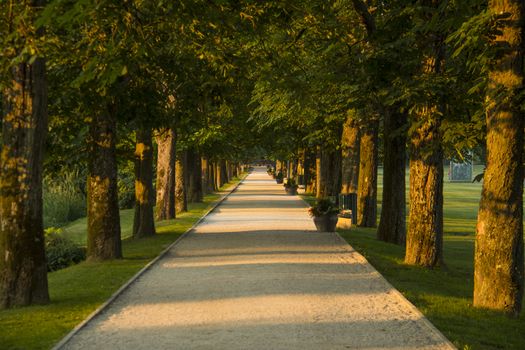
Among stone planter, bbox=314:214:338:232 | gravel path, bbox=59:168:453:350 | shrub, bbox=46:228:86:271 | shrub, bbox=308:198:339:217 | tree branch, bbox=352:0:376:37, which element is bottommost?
shrub, bbox=46:228:86:271

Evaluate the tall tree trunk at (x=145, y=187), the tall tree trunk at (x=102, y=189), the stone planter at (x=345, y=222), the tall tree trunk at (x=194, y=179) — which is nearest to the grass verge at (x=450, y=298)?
the stone planter at (x=345, y=222)

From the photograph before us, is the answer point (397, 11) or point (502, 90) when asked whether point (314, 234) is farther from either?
point (502, 90)

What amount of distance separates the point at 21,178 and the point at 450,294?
24.5 feet

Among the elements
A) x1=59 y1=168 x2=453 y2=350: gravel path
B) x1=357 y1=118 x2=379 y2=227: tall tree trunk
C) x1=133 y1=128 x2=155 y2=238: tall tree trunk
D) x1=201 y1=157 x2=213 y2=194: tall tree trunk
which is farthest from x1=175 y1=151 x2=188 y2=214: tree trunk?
x1=59 y1=168 x2=453 y2=350: gravel path

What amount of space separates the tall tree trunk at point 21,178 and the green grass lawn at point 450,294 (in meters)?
5.88

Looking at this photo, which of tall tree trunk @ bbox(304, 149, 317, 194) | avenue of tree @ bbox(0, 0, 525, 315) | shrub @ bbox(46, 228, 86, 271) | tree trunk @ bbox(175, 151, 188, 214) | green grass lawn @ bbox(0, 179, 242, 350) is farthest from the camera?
tall tree trunk @ bbox(304, 149, 317, 194)

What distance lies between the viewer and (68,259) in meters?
22.1

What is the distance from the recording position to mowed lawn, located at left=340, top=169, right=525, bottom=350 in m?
10.7

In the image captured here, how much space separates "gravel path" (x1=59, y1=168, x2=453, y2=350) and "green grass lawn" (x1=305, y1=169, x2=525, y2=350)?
39 cm

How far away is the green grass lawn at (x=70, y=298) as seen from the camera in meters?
10.6

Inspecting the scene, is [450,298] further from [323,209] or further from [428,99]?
[323,209]

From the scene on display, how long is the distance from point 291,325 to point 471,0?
544 centimetres

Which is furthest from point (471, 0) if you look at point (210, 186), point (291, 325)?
point (210, 186)

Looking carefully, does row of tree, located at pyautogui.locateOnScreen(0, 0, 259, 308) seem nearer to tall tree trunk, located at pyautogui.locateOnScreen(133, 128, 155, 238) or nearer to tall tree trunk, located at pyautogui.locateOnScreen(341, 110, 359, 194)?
tall tree trunk, located at pyautogui.locateOnScreen(133, 128, 155, 238)
